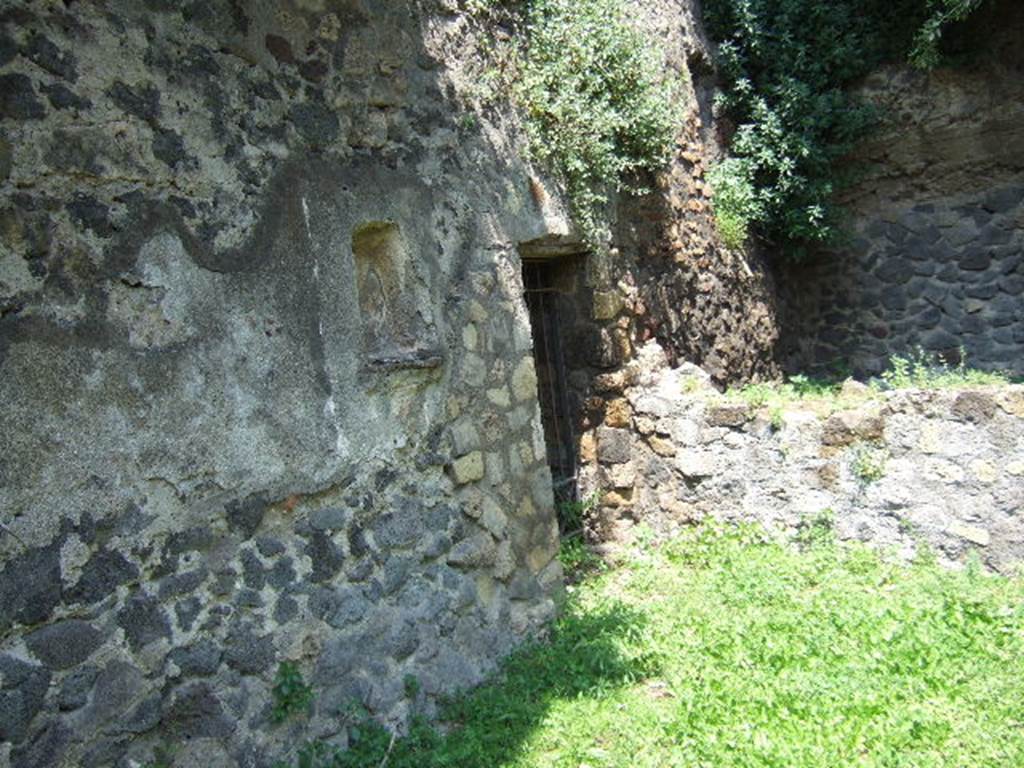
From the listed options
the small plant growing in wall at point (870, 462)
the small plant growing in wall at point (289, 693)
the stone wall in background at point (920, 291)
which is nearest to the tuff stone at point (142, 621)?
the small plant growing in wall at point (289, 693)

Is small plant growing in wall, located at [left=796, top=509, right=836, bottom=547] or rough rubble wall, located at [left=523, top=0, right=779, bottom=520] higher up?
rough rubble wall, located at [left=523, top=0, right=779, bottom=520]

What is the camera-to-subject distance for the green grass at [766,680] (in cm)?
320

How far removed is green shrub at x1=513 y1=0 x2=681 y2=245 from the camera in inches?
193

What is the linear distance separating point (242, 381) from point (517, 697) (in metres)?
1.74

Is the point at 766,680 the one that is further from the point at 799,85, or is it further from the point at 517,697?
the point at 799,85

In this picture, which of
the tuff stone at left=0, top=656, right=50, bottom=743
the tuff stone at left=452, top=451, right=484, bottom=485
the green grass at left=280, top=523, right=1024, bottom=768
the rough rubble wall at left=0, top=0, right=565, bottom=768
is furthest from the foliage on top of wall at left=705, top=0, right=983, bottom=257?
the tuff stone at left=0, top=656, right=50, bottom=743

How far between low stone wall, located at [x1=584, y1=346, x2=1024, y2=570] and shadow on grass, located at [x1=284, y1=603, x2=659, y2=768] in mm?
1247

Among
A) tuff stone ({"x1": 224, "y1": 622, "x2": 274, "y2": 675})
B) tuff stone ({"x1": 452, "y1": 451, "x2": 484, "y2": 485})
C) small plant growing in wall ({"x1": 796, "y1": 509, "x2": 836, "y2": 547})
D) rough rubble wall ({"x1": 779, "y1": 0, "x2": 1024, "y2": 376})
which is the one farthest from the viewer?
rough rubble wall ({"x1": 779, "y1": 0, "x2": 1024, "y2": 376})

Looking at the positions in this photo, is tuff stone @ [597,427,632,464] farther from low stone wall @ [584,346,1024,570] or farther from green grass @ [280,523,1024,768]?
green grass @ [280,523,1024,768]

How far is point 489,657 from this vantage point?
3947 mm

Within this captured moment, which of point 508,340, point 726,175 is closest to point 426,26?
point 508,340

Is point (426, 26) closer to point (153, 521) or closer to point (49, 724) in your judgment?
point (153, 521)

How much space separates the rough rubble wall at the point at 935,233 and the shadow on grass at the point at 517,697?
4.90m

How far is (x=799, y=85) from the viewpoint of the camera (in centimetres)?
790
